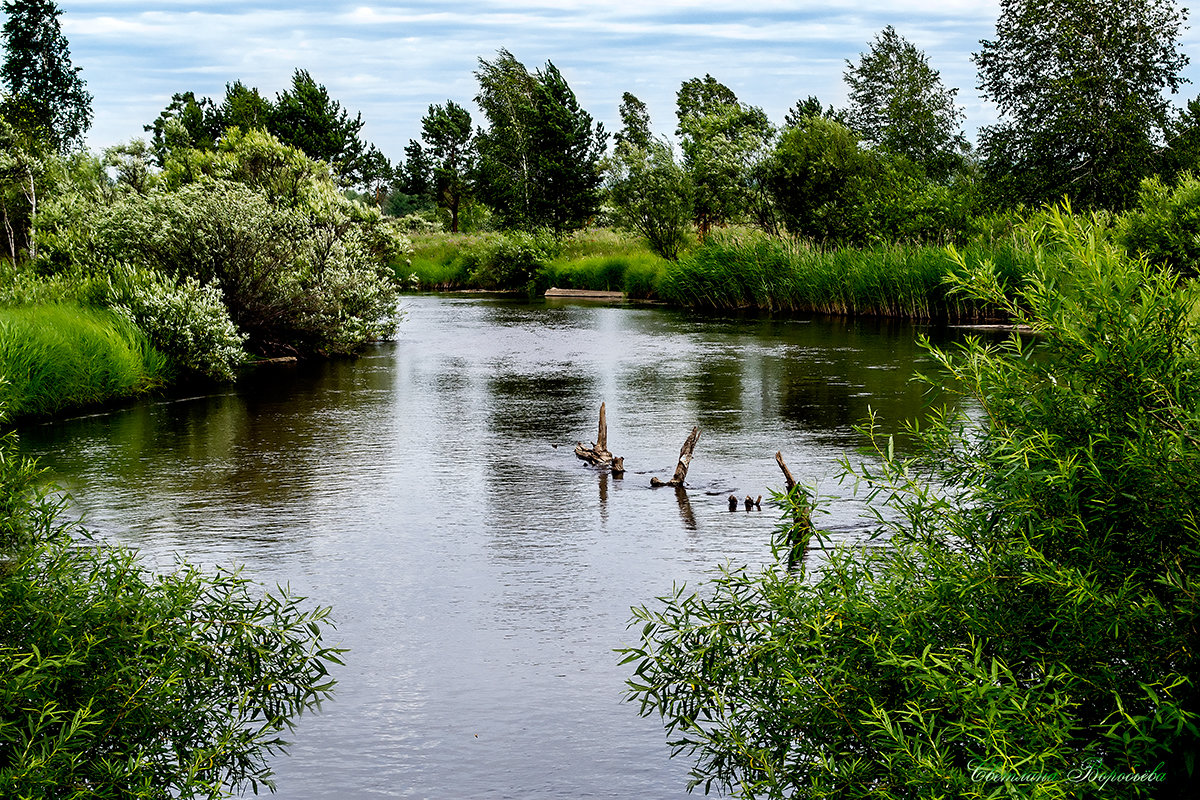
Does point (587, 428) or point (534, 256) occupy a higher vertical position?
point (534, 256)

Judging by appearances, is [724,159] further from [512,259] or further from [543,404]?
[543,404]

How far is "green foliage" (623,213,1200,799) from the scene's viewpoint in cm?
326

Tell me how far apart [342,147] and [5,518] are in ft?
271

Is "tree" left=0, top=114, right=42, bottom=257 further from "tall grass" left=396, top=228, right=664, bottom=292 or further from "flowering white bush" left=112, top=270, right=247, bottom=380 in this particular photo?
"tall grass" left=396, top=228, right=664, bottom=292

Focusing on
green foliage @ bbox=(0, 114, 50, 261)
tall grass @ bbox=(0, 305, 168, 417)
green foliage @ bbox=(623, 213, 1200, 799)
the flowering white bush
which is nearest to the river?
→ tall grass @ bbox=(0, 305, 168, 417)

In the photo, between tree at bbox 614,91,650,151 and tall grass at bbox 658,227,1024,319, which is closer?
tall grass at bbox 658,227,1024,319

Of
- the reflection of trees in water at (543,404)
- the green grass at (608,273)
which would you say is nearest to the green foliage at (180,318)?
the reflection of trees in water at (543,404)

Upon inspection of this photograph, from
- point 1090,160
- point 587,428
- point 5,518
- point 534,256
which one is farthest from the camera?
point 534,256

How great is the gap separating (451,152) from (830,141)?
157 feet

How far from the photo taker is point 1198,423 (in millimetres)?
3430

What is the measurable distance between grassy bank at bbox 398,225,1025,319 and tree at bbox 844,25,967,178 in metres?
19.6

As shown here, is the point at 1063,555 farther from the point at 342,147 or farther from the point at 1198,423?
the point at 342,147

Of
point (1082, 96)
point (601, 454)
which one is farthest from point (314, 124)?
point (601, 454)

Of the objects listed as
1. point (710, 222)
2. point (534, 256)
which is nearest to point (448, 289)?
point (534, 256)
